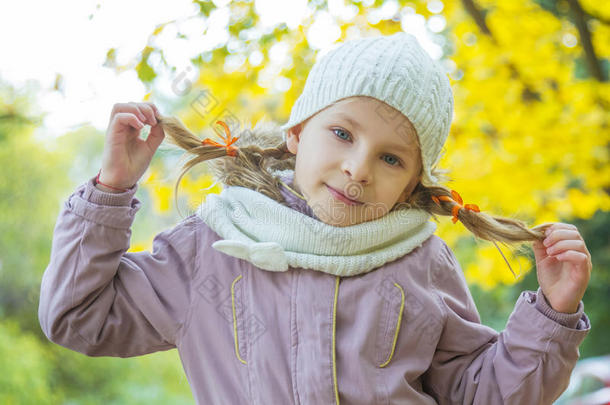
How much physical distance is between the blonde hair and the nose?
0.16m

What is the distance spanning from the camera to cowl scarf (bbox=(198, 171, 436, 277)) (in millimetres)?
1064

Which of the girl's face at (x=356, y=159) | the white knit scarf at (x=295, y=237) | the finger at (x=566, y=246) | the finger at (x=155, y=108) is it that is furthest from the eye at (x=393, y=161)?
the finger at (x=155, y=108)

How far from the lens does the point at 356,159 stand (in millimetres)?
1052

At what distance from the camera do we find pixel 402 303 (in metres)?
1.09

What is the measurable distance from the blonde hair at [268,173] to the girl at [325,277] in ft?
0.03

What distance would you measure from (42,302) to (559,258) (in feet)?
2.97

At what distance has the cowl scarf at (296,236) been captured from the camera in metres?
1.06

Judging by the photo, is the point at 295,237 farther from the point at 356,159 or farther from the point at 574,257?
the point at 574,257

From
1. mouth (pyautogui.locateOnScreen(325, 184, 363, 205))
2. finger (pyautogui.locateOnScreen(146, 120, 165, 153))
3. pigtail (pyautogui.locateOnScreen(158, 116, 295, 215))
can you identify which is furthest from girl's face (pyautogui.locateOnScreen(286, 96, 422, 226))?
finger (pyautogui.locateOnScreen(146, 120, 165, 153))

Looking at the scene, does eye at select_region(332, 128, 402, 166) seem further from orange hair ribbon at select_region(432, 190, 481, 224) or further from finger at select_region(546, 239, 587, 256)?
finger at select_region(546, 239, 587, 256)

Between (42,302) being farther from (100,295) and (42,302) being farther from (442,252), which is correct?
(442,252)

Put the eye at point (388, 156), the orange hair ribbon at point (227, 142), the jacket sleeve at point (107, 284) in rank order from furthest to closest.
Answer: the orange hair ribbon at point (227, 142)
the eye at point (388, 156)
the jacket sleeve at point (107, 284)

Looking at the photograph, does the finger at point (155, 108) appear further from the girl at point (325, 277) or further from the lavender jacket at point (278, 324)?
the lavender jacket at point (278, 324)

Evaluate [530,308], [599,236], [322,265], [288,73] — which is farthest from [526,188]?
[599,236]
